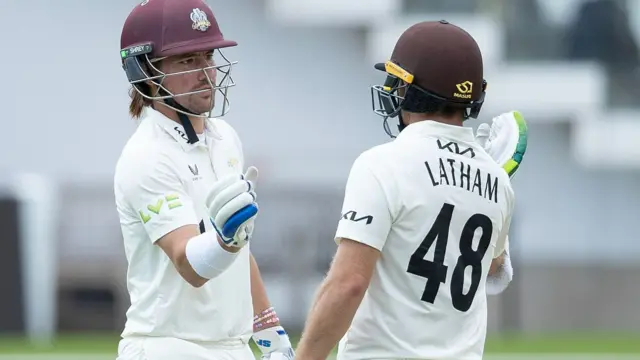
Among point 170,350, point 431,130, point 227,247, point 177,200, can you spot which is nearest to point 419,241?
point 431,130

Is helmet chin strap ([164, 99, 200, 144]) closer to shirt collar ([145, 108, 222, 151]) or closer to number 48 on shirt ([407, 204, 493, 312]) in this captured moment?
shirt collar ([145, 108, 222, 151])

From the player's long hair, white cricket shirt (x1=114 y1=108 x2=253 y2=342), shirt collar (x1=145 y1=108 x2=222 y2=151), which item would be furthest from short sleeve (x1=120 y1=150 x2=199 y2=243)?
the player's long hair

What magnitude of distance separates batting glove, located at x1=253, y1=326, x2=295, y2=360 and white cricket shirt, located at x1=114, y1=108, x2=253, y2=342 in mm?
316

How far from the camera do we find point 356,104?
17.5 meters

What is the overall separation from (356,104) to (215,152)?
1233 centimetres

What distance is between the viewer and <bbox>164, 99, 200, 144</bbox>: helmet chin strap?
202 inches

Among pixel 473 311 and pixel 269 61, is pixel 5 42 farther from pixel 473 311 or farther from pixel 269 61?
pixel 473 311

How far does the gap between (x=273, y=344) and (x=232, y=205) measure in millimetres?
1136

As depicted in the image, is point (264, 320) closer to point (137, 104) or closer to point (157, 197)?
point (157, 197)

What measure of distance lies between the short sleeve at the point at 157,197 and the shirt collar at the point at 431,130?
768 mm

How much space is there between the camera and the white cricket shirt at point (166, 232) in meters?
4.91

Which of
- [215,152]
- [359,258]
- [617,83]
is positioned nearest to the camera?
[359,258]

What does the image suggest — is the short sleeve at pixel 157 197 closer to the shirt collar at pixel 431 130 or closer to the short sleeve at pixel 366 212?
the short sleeve at pixel 366 212

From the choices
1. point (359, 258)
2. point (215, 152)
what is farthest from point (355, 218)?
point (215, 152)
